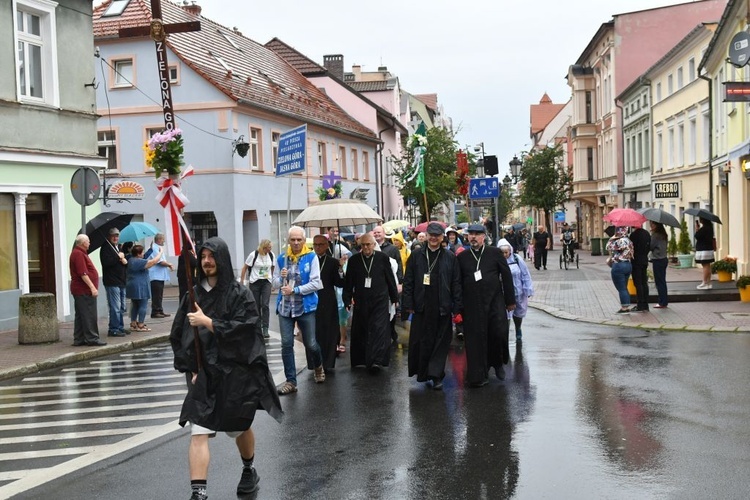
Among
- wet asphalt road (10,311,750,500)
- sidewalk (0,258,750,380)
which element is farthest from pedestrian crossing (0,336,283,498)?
sidewalk (0,258,750,380)

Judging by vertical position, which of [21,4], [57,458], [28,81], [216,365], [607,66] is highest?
[607,66]

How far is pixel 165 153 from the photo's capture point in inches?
261

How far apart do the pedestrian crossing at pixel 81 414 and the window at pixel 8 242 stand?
16.0 ft

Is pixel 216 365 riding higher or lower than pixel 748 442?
higher

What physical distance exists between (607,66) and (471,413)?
158 feet

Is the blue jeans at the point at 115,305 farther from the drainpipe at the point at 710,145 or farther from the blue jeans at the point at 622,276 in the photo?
the drainpipe at the point at 710,145

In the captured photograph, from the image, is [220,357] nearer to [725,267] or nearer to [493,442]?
[493,442]

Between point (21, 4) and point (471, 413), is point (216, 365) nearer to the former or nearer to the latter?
point (471, 413)

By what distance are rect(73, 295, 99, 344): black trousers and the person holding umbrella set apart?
1299 cm

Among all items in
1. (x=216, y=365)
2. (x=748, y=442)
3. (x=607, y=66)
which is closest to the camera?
(x=216, y=365)

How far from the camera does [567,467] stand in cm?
670

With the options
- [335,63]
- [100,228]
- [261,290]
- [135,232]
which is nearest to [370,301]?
[261,290]

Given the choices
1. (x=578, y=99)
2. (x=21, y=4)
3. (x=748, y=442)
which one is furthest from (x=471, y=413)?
(x=578, y=99)

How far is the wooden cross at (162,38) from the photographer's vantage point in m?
9.91
